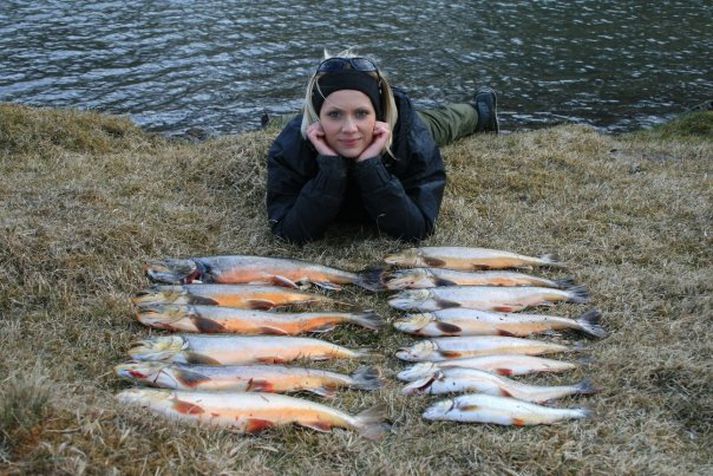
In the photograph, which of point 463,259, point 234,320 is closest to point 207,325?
point 234,320

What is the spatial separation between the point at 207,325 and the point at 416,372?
55.6 inches

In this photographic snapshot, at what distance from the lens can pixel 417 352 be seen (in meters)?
4.33

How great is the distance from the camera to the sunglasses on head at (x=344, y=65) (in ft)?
17.4

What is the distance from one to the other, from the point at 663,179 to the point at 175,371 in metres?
5.97

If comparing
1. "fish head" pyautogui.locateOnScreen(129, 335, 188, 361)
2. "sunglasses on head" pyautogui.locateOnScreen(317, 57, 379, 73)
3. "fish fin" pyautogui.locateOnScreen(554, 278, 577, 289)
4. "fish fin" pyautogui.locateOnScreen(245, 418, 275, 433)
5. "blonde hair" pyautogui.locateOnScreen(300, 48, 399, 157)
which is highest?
"sunglasses on head" pyautogui.locateOnScreen(317, 57, 379, 73)

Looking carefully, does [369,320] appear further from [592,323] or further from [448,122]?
[448,122]

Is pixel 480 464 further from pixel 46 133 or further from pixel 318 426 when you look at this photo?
pixel 46 133

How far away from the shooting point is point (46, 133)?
26.5 ft

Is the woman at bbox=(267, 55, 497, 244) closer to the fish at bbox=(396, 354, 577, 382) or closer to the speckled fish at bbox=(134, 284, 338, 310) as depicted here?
the speckled fish at bbox=(134, 284, 338, 310)

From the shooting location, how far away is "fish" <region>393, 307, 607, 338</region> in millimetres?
4606

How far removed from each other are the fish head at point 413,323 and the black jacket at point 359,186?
1176 millimetres

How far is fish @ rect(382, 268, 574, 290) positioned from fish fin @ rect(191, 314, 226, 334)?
131cm

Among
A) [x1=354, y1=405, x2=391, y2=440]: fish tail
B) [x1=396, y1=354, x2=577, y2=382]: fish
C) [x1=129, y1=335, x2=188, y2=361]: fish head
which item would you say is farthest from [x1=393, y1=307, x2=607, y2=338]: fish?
[x1=129, y1=335, x2=188, y2=361]: fish head

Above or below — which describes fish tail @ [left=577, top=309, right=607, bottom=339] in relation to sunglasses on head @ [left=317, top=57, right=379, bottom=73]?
below
